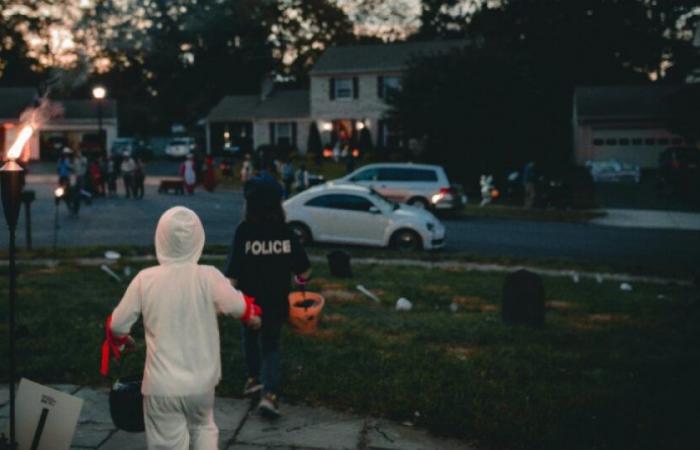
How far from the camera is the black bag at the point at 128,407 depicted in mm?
4527

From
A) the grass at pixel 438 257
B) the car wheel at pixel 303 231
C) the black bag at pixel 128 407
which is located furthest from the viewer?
the car wheel at pixel 303 231

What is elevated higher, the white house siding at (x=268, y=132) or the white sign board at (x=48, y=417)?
the white house siding at (x=268, y=132)

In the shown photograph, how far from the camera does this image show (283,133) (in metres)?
57.0

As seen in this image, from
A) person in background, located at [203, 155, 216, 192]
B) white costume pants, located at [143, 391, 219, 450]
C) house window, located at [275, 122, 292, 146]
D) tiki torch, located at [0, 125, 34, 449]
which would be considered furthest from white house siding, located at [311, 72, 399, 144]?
white costume pants, located at [143, 391, 219, 450]

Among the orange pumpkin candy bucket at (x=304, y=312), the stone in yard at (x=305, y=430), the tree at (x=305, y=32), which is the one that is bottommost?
the stone in yard at (x=305, y=430)

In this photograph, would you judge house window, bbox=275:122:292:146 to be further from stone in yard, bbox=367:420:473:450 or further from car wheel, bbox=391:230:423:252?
stone in yard, bbox=367:420:473:450

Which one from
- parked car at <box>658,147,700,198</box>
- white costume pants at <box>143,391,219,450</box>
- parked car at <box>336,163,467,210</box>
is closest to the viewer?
white costume pants at <box>143,391,219,450</box>

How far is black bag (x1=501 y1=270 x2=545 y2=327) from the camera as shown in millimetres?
9422

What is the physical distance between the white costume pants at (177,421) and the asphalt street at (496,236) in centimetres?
1319

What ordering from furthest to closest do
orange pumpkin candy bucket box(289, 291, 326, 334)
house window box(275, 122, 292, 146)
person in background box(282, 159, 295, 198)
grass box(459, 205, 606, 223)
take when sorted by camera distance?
house window box(275, 122, 292, 146) → person in background box(282, 159, 295, 198) → grass box(459, 205, 606, 223) → orange pumpkin candy bucket box(289, 291, 326, 334)

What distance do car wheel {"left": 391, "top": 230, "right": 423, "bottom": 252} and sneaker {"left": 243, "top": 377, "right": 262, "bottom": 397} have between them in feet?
37.2

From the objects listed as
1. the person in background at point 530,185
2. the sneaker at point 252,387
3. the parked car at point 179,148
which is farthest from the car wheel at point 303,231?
the parked car at point 179,148

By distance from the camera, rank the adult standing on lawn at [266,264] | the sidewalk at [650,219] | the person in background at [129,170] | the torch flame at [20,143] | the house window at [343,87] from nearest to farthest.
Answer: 1. the torch flame at [20,143]
2. the adult standing on lawn at [266,264]
3. the sidewalk at [650,219]
4. the person in background at [129,170]
5. the house window at [343,87]

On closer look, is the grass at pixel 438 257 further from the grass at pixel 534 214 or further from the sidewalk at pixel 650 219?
the grass at pixel 534 214
